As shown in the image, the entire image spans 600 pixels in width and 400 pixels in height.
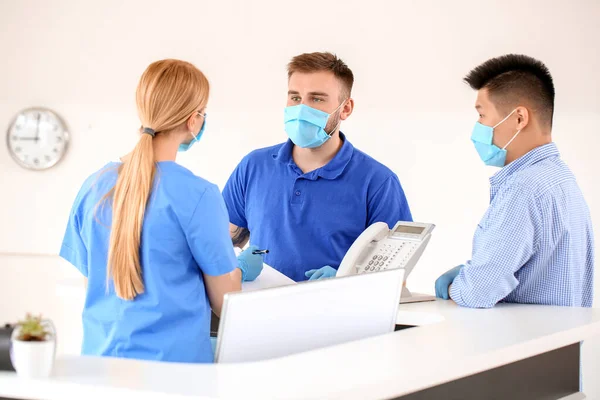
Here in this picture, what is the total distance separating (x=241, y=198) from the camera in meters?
3.21

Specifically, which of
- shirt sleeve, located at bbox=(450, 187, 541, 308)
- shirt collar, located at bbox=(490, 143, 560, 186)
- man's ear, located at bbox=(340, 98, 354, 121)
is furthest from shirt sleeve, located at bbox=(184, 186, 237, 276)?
man's ear, located at bbox=(340, 98, 354, 121)

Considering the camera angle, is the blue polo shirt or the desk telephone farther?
the blue polo shirt

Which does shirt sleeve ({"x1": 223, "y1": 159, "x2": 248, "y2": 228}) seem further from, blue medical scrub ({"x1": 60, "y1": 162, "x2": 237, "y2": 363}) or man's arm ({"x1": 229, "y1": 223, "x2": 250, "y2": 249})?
blue medical scrub ({"x1": 60, "y1": 162, "x2": 237, "y2": 363})

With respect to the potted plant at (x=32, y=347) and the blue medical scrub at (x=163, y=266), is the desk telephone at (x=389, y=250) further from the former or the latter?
the potted plant at (x=32, y=347)

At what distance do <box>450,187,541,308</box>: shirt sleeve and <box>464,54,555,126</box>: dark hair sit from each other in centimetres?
35

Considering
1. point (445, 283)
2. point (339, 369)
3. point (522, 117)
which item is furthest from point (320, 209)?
point (339, 369)

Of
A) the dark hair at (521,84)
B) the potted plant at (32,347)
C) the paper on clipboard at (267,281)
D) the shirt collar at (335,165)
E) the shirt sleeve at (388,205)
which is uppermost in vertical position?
the dark hair at (521,84)

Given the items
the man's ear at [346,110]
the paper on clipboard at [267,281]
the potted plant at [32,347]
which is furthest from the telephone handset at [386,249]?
the potted plant at [32,347]

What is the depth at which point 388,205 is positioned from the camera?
2961 mm

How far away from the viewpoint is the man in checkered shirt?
87.9 inches

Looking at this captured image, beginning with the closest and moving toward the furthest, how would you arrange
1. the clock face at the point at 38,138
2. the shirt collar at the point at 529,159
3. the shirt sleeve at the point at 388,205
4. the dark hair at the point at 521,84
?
the shirt collar at the point at 529,159 < the dark hair at the point at 521,84 < the shirt sleeve at the point at 388,205 < the clock face at the point at 38,138

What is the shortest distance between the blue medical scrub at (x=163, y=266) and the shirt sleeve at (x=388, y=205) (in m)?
1.13

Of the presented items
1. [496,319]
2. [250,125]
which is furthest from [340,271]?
[250,125]

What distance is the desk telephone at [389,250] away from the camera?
95.0 inches
